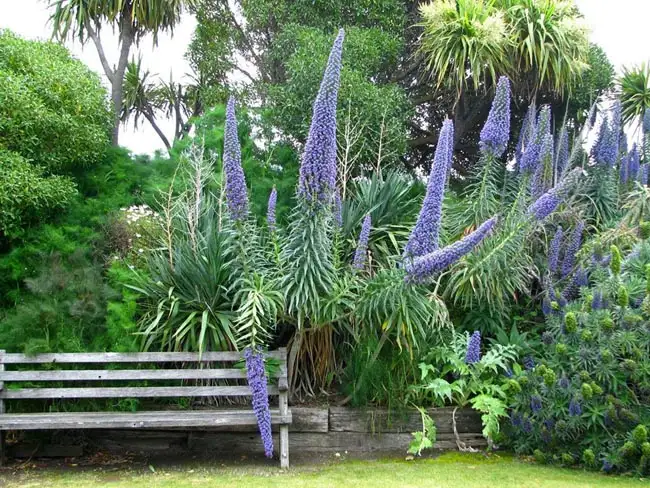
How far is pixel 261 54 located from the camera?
37.0ft

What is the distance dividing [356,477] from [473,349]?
168cm

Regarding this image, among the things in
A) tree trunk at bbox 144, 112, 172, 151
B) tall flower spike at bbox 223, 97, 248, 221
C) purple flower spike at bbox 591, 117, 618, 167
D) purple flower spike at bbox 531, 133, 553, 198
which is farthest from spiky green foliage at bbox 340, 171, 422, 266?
tree trunk at bbox 144, 112, 172, 151

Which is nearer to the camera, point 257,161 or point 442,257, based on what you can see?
point 442,257

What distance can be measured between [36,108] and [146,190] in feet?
5.46

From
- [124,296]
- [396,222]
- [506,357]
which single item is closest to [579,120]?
[396,222]

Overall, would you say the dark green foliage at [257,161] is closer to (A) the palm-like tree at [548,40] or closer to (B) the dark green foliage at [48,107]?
(B) the dark green foliage at [48,107]

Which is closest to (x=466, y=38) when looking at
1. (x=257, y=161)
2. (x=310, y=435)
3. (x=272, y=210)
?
(x=257, y=161)

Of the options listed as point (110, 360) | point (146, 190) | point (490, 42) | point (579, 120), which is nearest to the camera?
point (110, 360)

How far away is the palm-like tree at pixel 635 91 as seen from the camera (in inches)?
370

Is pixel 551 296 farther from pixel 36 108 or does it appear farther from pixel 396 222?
pixel 36 108

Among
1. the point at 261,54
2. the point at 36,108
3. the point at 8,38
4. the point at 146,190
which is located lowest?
the point at 146,190

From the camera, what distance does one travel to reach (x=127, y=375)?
5336 mm

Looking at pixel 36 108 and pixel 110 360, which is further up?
pixel 36 108

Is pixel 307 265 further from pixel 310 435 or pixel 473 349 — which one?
pixel 473 349
